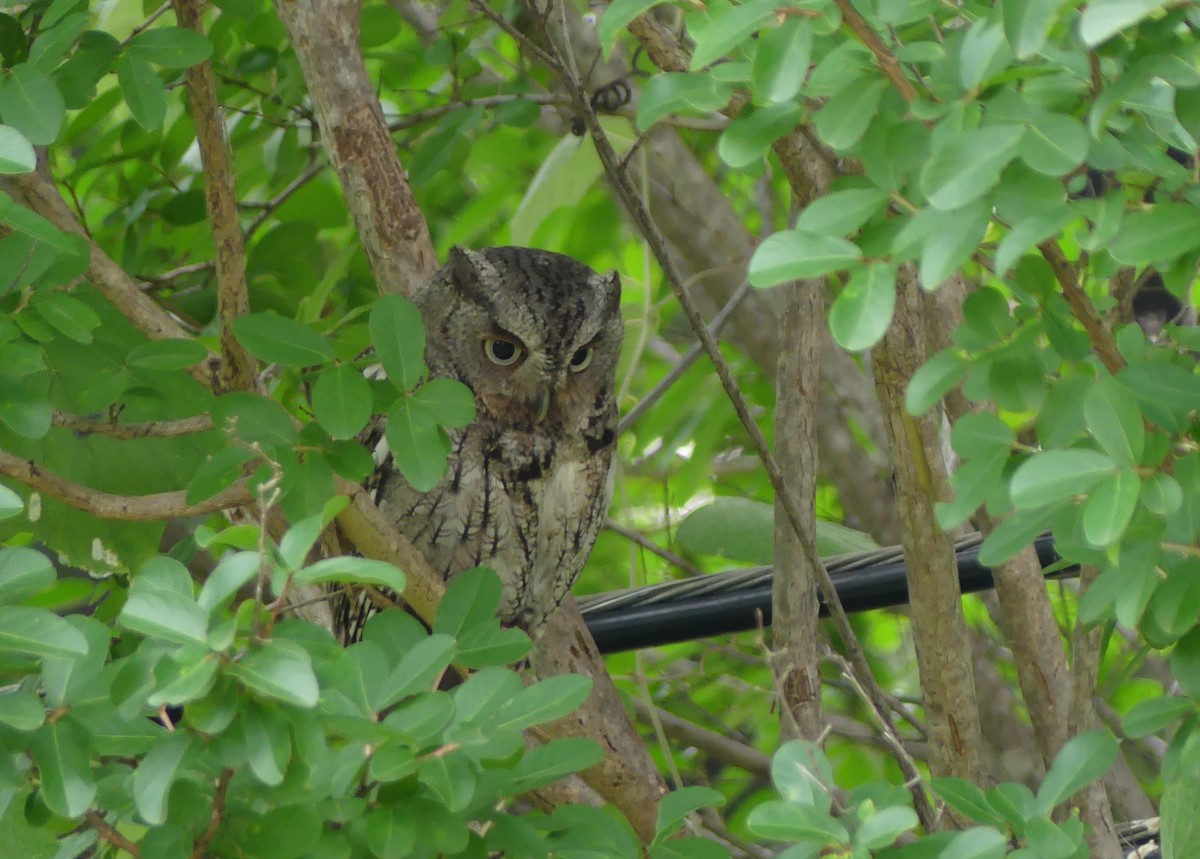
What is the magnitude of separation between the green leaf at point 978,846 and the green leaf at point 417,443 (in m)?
0.56

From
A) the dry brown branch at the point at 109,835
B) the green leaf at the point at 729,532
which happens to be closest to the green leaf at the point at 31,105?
the dry brown branch at the point at 109,835

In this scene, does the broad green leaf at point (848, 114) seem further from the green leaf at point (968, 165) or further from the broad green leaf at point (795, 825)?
the broad green leaf at point (795, 825)

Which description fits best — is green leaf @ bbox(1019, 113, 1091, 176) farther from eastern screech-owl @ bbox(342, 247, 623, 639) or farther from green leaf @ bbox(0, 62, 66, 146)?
eastern screech-owl @ bbox(342, 247, 623, 639)

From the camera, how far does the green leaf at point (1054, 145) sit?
A: 2.55 ft

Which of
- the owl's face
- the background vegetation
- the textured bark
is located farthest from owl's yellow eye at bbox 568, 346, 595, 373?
the textured bark

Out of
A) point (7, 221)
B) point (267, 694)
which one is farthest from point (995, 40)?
point (7, 221)

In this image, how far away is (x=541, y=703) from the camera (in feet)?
3.19

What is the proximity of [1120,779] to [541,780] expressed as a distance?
1811mm

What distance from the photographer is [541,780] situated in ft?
3.35

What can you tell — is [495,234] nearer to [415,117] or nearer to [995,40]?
[415,117]

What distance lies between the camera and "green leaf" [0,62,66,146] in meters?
1.24

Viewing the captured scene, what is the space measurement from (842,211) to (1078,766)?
1.59ft

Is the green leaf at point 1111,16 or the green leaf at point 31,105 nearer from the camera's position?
the green leaf at point 1111,16

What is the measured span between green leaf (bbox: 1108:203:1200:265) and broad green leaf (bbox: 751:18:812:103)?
0.77ft
